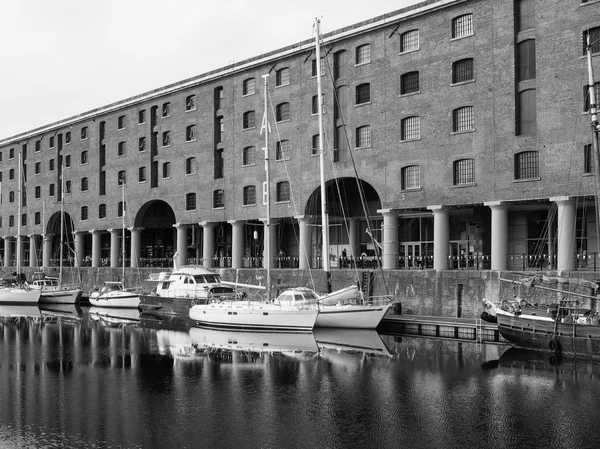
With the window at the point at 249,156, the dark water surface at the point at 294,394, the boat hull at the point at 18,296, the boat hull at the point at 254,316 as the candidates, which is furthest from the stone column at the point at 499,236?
the boat hull at the point at 18,296

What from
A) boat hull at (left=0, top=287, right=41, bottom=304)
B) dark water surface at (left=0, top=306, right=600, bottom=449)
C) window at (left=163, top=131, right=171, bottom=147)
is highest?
window at (left=163, top=131, right=171, bottom=147)

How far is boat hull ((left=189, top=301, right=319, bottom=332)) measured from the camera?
35.0 meters

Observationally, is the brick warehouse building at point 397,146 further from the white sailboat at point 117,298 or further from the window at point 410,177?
the white sailboat at point 117,298

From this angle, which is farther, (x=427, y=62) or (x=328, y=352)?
(x=427, y=62)

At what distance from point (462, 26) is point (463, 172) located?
307 inches

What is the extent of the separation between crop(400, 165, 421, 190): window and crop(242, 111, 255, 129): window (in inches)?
513

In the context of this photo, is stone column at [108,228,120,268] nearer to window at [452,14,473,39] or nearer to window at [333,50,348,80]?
window at [333,50,348,80]

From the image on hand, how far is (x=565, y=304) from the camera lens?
1206 inches

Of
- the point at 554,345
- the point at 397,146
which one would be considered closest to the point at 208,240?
the point at 397,146

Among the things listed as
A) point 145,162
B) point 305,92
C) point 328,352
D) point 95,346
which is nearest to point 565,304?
point 328,352

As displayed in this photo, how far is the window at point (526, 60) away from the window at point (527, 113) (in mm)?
795

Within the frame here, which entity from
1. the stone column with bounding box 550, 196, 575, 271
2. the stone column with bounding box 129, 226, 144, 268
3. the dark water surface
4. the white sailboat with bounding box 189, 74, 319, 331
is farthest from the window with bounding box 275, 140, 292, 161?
the stone column with bounding box 550, 196, 575, 271

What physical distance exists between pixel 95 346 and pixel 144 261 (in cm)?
2966

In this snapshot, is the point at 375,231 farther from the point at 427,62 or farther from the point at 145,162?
the point at 145,162
